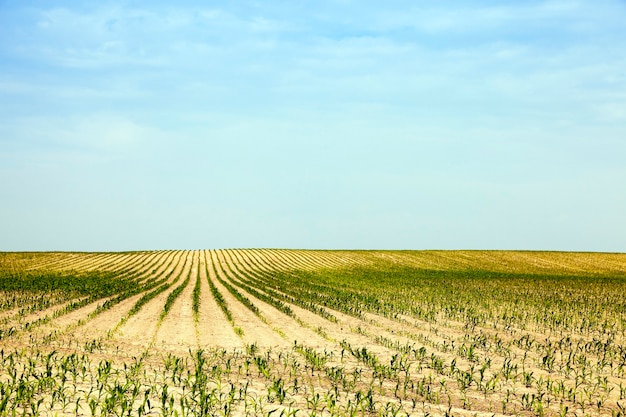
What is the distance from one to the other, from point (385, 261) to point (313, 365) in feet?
176

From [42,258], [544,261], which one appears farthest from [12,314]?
[544,261]

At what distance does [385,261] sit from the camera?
66500 millimetres

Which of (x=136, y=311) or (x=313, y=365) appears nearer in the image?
(x=313, y=365)

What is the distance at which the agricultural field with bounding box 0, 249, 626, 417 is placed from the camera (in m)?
10.3

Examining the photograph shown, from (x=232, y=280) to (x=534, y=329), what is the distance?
24573 mm

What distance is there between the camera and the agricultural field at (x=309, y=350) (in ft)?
33.7

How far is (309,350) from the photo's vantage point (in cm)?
1494

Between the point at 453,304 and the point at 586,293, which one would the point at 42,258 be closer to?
the point at 453,304

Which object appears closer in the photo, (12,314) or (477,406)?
(477,406)

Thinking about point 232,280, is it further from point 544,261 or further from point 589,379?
point 544,261

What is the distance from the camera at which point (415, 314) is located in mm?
23234

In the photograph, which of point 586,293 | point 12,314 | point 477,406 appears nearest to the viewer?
point 477,406

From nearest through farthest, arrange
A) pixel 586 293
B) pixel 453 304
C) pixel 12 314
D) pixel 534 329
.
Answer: pixel 534 329, pixel 12 314, pixel 453 304, pixel 586 293

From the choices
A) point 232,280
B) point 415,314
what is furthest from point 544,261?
point 415,314
